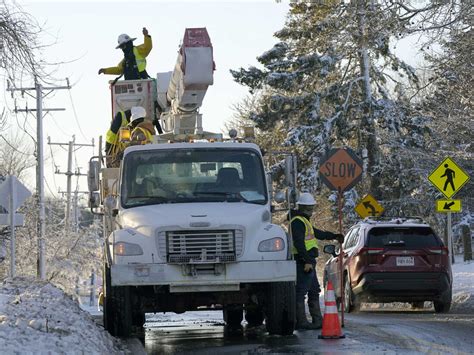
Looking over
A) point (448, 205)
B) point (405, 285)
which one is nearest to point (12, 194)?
point (405, 285)

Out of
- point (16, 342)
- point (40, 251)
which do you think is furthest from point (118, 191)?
point (40, 251)

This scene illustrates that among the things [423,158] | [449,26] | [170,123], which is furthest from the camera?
[423,158]

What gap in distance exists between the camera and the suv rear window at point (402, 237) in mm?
21188

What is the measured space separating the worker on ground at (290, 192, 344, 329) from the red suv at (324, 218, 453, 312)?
16.0 ft

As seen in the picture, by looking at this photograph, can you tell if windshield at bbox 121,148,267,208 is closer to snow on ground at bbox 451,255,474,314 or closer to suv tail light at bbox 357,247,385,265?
suv tail light at bbox 357,247,385,265

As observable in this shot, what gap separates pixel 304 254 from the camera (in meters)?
15.7

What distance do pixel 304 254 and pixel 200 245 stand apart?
2270 millimetres

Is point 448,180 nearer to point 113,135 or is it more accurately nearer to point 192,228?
point 113,135

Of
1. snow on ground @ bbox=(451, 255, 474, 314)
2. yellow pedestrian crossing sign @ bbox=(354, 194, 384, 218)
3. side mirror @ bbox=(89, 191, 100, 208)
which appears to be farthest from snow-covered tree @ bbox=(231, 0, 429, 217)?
side mirror @ bbox=(89, 191, 100, 208)

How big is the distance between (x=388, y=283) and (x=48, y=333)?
1064 cm

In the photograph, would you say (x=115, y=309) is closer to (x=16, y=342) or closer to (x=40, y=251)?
(x=16, y=342)

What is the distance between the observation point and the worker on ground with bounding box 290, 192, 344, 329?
51.5 ft

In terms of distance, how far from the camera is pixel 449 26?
73.3ft

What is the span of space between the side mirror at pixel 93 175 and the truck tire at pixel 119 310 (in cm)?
169
